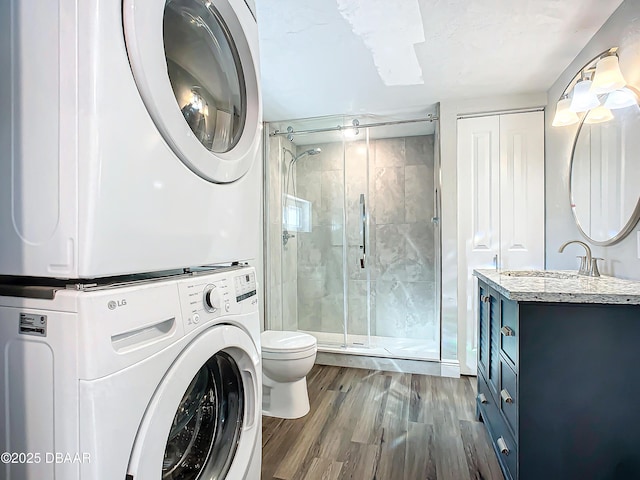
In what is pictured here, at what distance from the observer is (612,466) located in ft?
3.97

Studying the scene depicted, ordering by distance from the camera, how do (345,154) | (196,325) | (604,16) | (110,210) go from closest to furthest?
(110,210)
(196,325)
(604,16)
(345,154)

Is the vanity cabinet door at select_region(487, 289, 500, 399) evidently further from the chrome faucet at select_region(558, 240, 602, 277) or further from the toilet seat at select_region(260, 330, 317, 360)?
the toilet seat at select_region(260, 330, 317, 360)

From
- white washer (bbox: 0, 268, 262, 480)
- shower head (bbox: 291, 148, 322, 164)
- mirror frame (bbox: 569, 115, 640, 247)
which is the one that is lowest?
white washer (bbox: 0, 268, 262, 480)

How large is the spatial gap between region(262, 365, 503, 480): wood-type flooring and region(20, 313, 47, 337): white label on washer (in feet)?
4.38

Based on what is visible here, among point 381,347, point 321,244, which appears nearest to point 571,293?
point 381,347

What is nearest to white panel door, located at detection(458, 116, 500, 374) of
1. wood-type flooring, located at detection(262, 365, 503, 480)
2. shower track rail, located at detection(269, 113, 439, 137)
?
shower track rail, located at detection(269, 113, 439, 137)

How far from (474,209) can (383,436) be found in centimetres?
176

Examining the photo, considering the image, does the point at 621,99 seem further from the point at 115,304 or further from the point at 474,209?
the point at 115,304

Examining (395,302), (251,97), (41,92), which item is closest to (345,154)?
(395,302)

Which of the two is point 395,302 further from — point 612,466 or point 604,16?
point 604,16

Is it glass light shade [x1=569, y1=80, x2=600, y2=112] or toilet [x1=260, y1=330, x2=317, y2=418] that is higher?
glass light shade [x1=569, y1=80, x2=600, y2=112]

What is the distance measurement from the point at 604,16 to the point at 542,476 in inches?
82.2

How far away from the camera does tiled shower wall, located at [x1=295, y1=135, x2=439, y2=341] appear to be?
3.41m

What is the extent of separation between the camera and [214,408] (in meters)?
1.04
